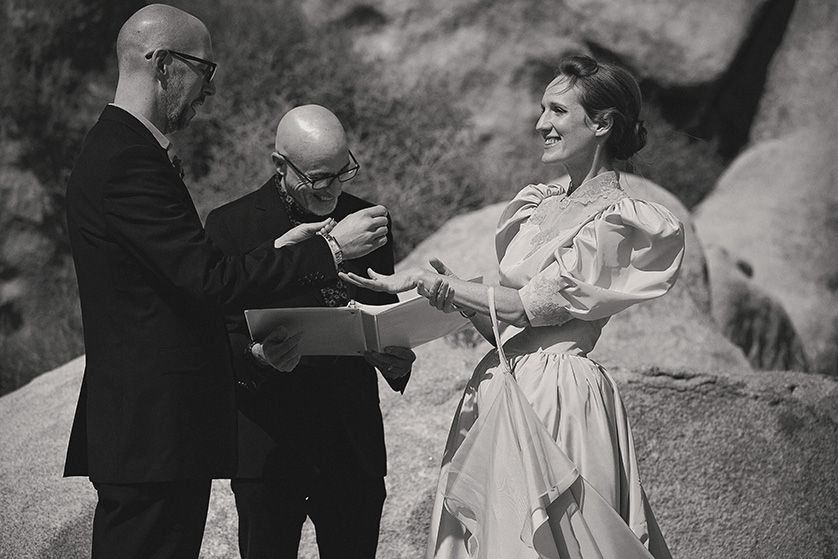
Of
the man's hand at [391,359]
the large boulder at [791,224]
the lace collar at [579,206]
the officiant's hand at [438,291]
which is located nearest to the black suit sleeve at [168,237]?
the officiant's hand at [438,291]

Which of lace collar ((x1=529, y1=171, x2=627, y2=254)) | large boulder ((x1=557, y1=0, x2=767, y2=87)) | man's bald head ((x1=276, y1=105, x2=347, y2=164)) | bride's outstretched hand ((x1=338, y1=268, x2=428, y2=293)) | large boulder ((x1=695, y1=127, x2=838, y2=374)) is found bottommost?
large boulder ((x1=695, y1=127, x2=838, y2=374))

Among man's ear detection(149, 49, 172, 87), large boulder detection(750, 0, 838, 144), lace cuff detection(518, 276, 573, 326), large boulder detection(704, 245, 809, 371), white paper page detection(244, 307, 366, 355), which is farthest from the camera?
large boulder detection(750, 0, 838, 144)

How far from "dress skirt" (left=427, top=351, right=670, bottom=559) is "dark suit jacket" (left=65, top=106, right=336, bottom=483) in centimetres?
60

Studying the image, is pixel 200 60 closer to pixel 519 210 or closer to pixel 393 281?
pixel 393 281

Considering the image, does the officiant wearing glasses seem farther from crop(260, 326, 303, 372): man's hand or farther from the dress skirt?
the dress skirt

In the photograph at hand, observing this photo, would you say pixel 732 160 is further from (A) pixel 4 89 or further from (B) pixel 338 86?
(A) pixel 4 89

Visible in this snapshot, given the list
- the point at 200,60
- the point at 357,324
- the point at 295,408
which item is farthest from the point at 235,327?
the point at 200,60

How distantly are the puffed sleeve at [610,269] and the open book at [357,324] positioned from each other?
13.8 inches

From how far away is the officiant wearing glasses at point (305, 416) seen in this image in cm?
314

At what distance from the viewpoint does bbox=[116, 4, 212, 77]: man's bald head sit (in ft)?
8.70

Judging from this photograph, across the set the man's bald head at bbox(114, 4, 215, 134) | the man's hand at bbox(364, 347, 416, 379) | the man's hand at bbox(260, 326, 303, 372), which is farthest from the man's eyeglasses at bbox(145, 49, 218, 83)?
the man's hand at bbox(364, 347, 416, 379)

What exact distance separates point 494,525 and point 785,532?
1916mm

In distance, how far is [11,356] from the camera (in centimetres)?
679

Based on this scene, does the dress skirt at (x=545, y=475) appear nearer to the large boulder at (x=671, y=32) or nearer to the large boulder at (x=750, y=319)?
the large boulder at (x=750, y=319)
